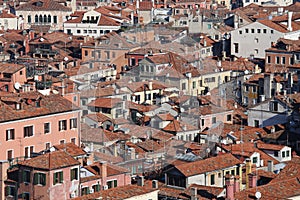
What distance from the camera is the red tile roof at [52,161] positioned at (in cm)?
1836

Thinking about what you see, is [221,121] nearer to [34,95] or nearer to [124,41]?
[34,95]

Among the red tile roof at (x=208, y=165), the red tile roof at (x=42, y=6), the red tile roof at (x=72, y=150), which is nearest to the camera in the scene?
the red tile roof at (x=208, y=165)

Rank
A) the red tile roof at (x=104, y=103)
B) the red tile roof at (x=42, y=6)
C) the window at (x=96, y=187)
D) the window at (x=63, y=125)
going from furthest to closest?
the red tile roof at (x=42, y=6) < the red tile roof at (x=104, y=103) < the window at (x=63, y=125) < the window at (x=96, y=187)

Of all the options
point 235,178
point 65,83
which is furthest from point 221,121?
point 235,178

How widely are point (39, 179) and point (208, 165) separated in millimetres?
2941

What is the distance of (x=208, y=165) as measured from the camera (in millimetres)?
20188

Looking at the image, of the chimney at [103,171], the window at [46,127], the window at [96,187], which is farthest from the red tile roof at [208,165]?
the window at [46,127]

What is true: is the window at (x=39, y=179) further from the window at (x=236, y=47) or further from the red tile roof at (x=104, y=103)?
the window at (x=236, y=47)

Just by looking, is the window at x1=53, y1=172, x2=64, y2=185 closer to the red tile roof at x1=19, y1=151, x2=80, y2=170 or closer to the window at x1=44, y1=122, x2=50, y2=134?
the red tile roof at x1=19, y1=151, x2=80, y2=170

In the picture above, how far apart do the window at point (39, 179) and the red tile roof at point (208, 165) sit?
219 cm

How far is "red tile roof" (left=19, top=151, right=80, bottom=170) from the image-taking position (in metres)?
18.4

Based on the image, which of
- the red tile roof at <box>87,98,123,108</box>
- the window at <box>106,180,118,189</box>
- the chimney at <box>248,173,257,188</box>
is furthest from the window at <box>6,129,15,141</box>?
the chimney at <box>248,173,257,188</box>

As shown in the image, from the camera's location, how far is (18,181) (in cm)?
1886

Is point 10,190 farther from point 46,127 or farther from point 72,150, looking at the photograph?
point 46,127
